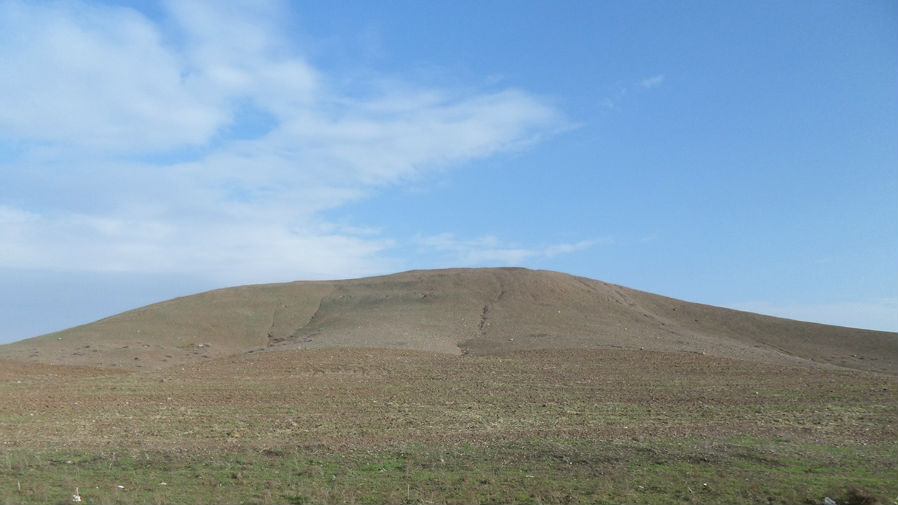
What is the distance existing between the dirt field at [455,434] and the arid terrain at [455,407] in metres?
0.08

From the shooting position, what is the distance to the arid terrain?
37.6 ft

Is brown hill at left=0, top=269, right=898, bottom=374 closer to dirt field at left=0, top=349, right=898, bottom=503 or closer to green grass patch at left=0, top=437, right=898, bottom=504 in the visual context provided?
dirt field at left=0, top=349, right=898, bottom=503

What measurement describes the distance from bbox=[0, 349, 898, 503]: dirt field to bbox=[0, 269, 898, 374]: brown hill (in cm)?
691

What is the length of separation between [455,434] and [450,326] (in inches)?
1122

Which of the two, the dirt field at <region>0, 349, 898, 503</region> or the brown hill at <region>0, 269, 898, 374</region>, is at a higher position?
the brown hill at <region>0, 269, 898, 374</region>

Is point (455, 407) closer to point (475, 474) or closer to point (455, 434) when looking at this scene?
point (455, 434)

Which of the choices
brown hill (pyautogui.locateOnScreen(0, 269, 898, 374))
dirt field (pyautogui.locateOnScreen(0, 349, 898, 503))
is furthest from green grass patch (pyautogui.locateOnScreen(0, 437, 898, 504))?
brown hill (pyautogui.locateOnScreen(0, 269, 898, 374))

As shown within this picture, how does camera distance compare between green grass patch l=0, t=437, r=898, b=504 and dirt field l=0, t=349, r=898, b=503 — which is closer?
green grass patch l=0, t=437, r=898, b=504

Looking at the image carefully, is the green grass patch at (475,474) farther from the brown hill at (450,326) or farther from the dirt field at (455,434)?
the brown hill at (450,326)

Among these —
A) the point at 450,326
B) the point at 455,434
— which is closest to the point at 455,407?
the point at 455,434

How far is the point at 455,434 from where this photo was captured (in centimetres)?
1712

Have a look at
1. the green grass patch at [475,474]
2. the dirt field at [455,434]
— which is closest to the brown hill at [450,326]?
the dirt field at [455,434]

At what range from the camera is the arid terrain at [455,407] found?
1145 cm

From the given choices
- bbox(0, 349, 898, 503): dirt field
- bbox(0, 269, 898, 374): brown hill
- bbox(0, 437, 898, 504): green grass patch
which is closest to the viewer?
bbox(0, 437, 898, 504): green grass patch
